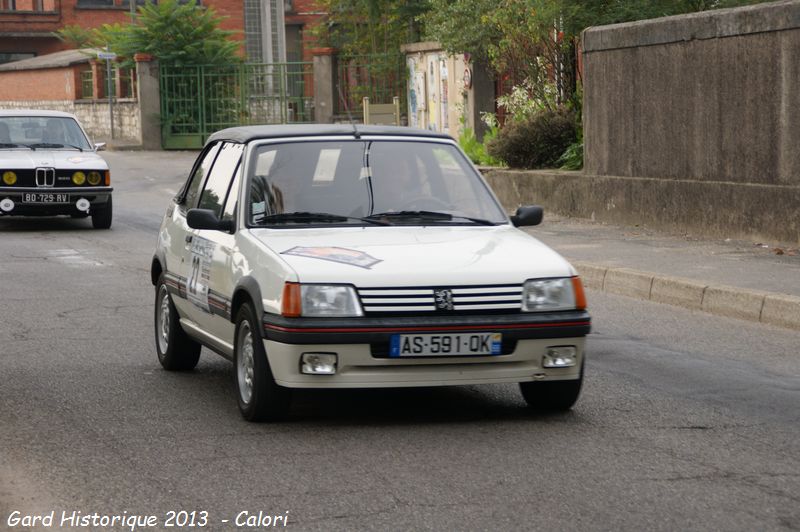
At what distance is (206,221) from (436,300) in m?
1.56

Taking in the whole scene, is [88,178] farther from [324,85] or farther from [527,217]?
[324,85]

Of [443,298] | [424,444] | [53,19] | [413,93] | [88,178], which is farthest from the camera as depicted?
[53,19]

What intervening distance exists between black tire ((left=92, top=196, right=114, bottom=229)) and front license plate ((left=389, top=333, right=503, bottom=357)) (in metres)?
14.4

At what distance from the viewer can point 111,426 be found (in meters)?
7.43

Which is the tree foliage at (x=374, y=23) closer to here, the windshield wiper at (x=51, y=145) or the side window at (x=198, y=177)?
the windshield wiper at (x=51, y=145)

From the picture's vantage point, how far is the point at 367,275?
22.9ft

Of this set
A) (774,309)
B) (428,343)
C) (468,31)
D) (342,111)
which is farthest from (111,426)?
(342,111)

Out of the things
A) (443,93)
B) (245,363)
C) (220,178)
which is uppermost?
(443,93)

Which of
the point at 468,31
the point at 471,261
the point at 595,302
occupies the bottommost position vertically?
the point at 595,302

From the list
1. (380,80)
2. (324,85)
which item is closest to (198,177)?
(380,80)

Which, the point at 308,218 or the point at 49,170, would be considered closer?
the point at 308,218

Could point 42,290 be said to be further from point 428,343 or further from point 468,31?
point 468,31

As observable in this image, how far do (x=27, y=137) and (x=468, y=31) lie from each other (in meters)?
8.87

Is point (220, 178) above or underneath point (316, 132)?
underneath
